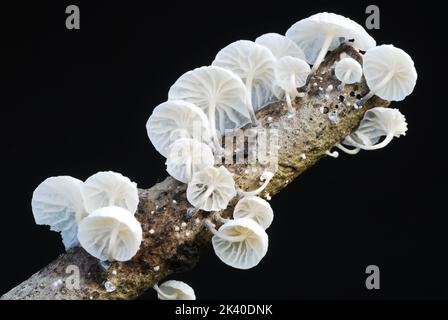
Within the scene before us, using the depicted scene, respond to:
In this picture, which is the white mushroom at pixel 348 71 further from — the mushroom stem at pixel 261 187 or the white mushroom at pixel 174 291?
the white mushroom at pixel 174 291

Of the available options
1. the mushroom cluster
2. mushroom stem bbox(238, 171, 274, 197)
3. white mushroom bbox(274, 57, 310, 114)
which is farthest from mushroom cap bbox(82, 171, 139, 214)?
white mushroom bbox(274, 57, 310, 114)

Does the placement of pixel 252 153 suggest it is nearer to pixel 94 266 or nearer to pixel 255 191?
pixel 255 191

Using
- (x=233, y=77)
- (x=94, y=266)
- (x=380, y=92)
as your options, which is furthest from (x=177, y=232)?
(x=380, y=92)

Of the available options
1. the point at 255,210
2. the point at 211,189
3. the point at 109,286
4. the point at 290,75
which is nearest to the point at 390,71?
A: the point at 290,75

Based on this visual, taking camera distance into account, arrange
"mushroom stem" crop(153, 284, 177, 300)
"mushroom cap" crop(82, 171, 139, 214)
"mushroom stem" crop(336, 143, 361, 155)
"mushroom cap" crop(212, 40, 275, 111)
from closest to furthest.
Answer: "mushroom cap" crop(82, 171, 139, 214)
"mushroom stem" crop(153, 284, 177, 300)
"mushroom cap" crop(212, 40, 275, 111)
"mushroom stem" crop(336, 143, 361, 155)

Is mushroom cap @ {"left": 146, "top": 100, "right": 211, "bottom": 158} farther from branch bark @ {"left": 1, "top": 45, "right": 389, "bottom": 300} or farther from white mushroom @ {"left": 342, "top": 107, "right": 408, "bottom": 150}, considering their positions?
white mushroom @ {"left": 342, "top": 107, "right": 408, "bottom": 150}

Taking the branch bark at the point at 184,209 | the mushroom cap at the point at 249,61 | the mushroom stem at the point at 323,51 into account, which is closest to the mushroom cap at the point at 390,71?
the branch bark at the point at 184,209

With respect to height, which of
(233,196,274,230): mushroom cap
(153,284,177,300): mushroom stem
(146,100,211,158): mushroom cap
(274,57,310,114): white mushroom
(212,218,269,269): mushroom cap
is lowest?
(153,284,177,300): mushroom stem
